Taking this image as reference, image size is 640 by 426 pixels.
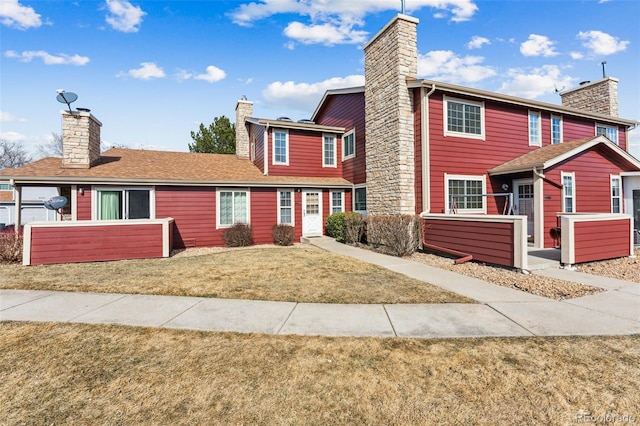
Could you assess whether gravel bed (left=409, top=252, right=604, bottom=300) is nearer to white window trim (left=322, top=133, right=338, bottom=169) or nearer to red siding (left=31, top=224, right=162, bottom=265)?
white window trim (left=322, top=133, right=338, bottom=169)

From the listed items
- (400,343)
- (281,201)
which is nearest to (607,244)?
(400,343)

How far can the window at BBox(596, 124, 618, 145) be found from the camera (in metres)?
15.1

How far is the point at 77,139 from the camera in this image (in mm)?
11633

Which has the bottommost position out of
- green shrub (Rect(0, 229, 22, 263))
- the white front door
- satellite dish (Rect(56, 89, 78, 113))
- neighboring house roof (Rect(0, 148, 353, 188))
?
green shrub (Rect(0, 229, 22, 263))

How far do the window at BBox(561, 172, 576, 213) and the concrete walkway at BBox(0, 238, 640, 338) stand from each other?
6.05m

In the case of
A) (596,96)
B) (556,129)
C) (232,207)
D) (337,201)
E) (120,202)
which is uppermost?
(596,96)

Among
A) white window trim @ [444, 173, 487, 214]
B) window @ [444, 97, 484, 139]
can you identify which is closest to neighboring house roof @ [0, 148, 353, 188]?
white window trim @ [444, 173, 487, 214]

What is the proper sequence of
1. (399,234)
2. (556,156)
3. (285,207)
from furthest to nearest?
(285,207)
(556,156)
(399,234)

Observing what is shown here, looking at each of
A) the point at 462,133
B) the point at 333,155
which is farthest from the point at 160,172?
the point at 462,133

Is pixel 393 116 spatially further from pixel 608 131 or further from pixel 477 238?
pixel 608 131

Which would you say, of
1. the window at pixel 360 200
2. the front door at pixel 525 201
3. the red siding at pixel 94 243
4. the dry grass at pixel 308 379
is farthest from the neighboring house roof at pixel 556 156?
the red siding at pixel 94 243

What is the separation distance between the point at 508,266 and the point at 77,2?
54.9 feet

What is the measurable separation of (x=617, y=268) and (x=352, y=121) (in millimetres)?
11711

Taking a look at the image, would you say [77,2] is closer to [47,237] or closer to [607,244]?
[47,237]
